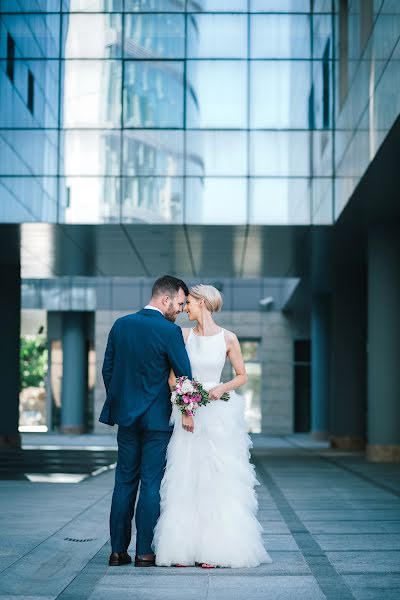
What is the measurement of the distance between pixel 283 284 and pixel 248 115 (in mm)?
23672

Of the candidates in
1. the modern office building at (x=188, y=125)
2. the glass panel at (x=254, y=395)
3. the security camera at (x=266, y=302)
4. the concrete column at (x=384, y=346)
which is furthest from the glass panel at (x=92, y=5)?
the glass panel at (x=254, y=395)

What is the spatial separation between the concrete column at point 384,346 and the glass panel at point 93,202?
6.06 m

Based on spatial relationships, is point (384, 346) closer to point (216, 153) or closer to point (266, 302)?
point (216, 153)

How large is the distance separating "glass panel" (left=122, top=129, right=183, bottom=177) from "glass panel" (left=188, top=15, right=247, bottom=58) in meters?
2.02

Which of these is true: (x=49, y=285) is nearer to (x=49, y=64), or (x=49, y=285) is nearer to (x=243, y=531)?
(x=49, y=64)

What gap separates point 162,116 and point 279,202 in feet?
10.9

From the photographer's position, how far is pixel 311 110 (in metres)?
23.1

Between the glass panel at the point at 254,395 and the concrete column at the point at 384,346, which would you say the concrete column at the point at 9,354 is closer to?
the concrete column at the point at 384,346

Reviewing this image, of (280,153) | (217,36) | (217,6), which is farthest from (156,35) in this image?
(280,153)

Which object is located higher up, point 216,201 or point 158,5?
point 158,5

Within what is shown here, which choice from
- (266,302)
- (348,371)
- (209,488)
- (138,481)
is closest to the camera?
(138,481)

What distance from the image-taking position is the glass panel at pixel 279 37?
23.3 meters

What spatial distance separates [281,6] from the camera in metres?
23.4

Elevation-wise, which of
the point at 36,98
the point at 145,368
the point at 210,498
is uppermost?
the point at 36,98
